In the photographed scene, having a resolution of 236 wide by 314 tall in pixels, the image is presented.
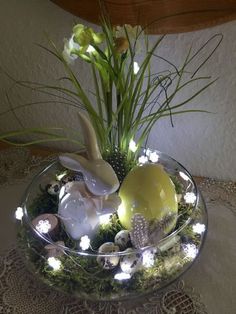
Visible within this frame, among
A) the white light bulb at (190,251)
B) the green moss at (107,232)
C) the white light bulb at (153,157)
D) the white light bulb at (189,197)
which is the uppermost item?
the white light bulb at (153,157)

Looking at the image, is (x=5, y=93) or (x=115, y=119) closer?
(x=115, y=119)

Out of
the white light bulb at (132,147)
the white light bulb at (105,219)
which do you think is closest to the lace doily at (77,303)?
the white light bulb at (105,219)

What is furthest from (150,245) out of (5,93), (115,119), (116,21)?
(5,93)

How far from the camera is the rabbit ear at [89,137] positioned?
0.55 m

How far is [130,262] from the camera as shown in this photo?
582 millimetres

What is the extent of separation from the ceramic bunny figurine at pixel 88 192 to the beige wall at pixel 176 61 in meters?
0.24

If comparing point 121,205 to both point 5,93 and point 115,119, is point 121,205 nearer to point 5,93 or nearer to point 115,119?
point 115,119

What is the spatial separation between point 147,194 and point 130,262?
0.10 meters

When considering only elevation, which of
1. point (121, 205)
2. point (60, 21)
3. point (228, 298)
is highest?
point (60, 21)

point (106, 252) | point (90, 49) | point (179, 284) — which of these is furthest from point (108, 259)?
point (90, 49)

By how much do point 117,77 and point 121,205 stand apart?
186mm

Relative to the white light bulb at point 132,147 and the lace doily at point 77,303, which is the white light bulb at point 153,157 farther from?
the lace doily at point 77,303

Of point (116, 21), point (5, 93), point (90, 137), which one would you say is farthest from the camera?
point (5, 93)

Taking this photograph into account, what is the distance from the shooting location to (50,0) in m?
0.70
